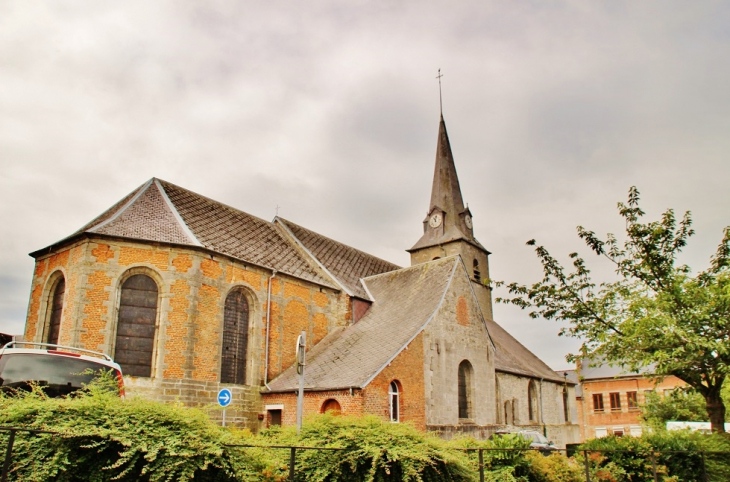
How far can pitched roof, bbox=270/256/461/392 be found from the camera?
18516 millimetres

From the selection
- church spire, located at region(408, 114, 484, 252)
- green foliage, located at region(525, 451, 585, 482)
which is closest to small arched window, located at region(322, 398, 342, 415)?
green foliage, located at region(525, 451, 585, 482)

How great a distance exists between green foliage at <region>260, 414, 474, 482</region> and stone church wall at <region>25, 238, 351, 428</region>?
9003 mm

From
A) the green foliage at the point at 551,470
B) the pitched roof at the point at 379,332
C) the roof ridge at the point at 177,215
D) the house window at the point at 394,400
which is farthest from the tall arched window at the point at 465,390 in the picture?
the roof ridge at the point at 177,215

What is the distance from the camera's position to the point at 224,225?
2264 cm

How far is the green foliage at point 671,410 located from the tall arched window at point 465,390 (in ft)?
67.3

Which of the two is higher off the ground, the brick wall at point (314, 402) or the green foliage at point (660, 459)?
the brick wall at point (314, 402)

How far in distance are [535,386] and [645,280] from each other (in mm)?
16330

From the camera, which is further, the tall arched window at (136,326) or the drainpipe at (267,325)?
the drainpipe at (267,325)

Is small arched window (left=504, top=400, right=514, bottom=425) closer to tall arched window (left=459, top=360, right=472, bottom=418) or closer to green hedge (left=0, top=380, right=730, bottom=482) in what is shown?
tall arched window (left=459, top=360, right=472, bottom=418)

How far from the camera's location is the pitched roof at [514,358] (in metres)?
28.3

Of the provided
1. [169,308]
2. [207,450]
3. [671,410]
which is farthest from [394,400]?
[671,410]

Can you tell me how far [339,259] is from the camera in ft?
90.6

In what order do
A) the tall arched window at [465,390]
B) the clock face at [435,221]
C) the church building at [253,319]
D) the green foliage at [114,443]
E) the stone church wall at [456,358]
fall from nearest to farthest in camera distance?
the green foliage at [114,443] < the church building at [253,319] < the stone church wall at [456,358] < the tall arched window at [465,390] < the clock face at [435,221]

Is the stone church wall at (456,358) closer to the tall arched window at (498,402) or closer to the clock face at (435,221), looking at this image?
the tall arched window at (498,402)
